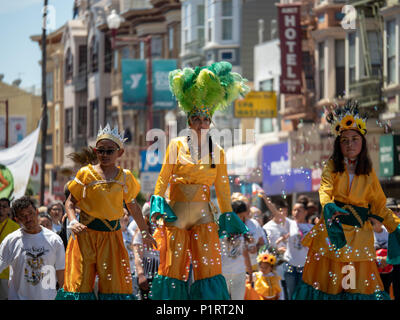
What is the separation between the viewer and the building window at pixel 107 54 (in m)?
52.7

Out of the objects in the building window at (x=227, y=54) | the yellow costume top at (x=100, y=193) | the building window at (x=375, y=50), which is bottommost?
the yellow costume top at (x=100, y=193)

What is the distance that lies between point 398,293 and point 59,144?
51.0 m

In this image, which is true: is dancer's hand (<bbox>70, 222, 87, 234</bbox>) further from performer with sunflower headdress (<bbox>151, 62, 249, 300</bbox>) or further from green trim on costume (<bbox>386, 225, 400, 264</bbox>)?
green trim on costume (<bbox>386, 225, 400, 264</bbox>)

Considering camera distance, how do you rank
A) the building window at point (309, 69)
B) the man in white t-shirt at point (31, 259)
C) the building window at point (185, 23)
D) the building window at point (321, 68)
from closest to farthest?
the man in white t-shirt at point (31, 259) → the building window at point (321, 68) → the building window at point (309, 69) → the building window at point (185, 23)

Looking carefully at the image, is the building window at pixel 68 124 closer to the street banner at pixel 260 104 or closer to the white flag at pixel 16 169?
the street banner at pixel 260 104

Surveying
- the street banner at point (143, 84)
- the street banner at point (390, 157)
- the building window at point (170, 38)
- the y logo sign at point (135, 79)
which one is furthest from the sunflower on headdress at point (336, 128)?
the building window at point (170, 38)

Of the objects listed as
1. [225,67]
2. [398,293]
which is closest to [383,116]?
[398,293]

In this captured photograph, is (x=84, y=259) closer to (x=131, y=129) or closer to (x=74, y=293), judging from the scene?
(x=74, y=293)

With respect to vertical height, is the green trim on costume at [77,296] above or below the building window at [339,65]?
below

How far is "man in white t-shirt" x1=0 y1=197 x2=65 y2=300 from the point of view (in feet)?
29.5

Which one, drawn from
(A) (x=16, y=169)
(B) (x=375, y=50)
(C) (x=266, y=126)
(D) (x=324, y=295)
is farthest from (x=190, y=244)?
(C) (x=266, y=126)

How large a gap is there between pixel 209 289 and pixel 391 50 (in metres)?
19.3

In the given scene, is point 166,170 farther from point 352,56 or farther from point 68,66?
point 68,66
